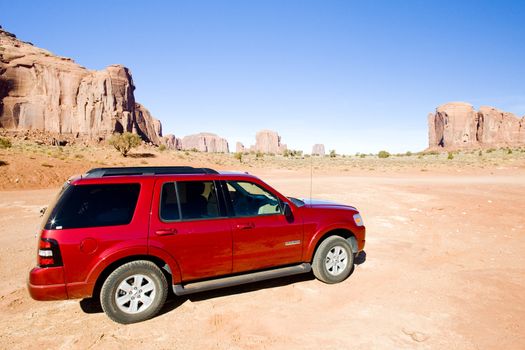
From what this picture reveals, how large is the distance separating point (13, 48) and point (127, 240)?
93.4m

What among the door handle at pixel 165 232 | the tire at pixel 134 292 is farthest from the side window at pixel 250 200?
the tire at pixel 134 292

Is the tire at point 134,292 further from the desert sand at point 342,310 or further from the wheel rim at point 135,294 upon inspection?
the desert sand at point 342,310

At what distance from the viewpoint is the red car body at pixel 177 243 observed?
336cm

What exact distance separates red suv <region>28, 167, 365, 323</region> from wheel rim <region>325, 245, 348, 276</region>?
0.03 metres

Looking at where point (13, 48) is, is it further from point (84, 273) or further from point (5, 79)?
point (84, 273)

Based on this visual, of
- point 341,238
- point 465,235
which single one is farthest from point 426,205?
point 341,238

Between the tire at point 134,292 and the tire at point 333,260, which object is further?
the tire at point 333,260

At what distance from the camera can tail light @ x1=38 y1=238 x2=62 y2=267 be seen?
328 cm

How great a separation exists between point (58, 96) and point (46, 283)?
3248 inches

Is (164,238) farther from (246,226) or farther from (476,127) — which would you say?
(476,127)

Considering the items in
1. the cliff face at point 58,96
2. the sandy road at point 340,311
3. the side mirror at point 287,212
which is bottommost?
the sandy road at point 340,311

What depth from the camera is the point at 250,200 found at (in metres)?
4.70

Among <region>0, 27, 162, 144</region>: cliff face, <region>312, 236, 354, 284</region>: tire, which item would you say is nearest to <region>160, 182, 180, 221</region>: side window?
<region>312, 236, 354, 284</region>: tire

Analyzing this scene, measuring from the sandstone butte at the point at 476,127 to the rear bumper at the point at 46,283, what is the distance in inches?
5874
